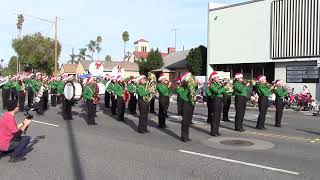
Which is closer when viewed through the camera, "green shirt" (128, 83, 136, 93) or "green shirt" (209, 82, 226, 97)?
"green shirt" (209, 82, 226, 97)

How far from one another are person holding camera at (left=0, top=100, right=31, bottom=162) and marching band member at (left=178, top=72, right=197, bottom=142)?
4.21m

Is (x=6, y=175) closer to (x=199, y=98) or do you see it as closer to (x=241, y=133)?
(x=241, y=133)

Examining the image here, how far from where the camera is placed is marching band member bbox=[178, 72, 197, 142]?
12234 millimetres

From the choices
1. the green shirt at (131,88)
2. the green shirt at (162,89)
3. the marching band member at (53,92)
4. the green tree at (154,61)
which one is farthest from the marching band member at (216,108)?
the green tree at (154,61)

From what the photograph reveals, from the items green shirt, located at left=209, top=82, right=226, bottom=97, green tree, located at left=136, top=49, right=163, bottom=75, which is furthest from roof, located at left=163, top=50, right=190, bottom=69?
green shirt, located at left=209, top=82, right=226, bottom=97

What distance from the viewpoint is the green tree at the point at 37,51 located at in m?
72.0

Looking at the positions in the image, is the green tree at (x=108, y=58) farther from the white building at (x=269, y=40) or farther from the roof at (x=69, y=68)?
the white building at (x=269, y=40)

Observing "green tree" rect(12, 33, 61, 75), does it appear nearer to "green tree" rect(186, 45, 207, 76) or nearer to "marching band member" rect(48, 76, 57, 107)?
"green tree" rect(186, 45, 207, 76)

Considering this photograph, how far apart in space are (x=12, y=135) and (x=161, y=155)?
3075mm

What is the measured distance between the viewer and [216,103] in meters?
13.4

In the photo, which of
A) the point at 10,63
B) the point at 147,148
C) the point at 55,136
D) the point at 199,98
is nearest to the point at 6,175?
the point at 147,148

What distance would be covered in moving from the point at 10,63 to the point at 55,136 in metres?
117

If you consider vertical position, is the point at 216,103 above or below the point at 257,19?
below

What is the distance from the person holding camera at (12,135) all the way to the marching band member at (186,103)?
13.8 ft
